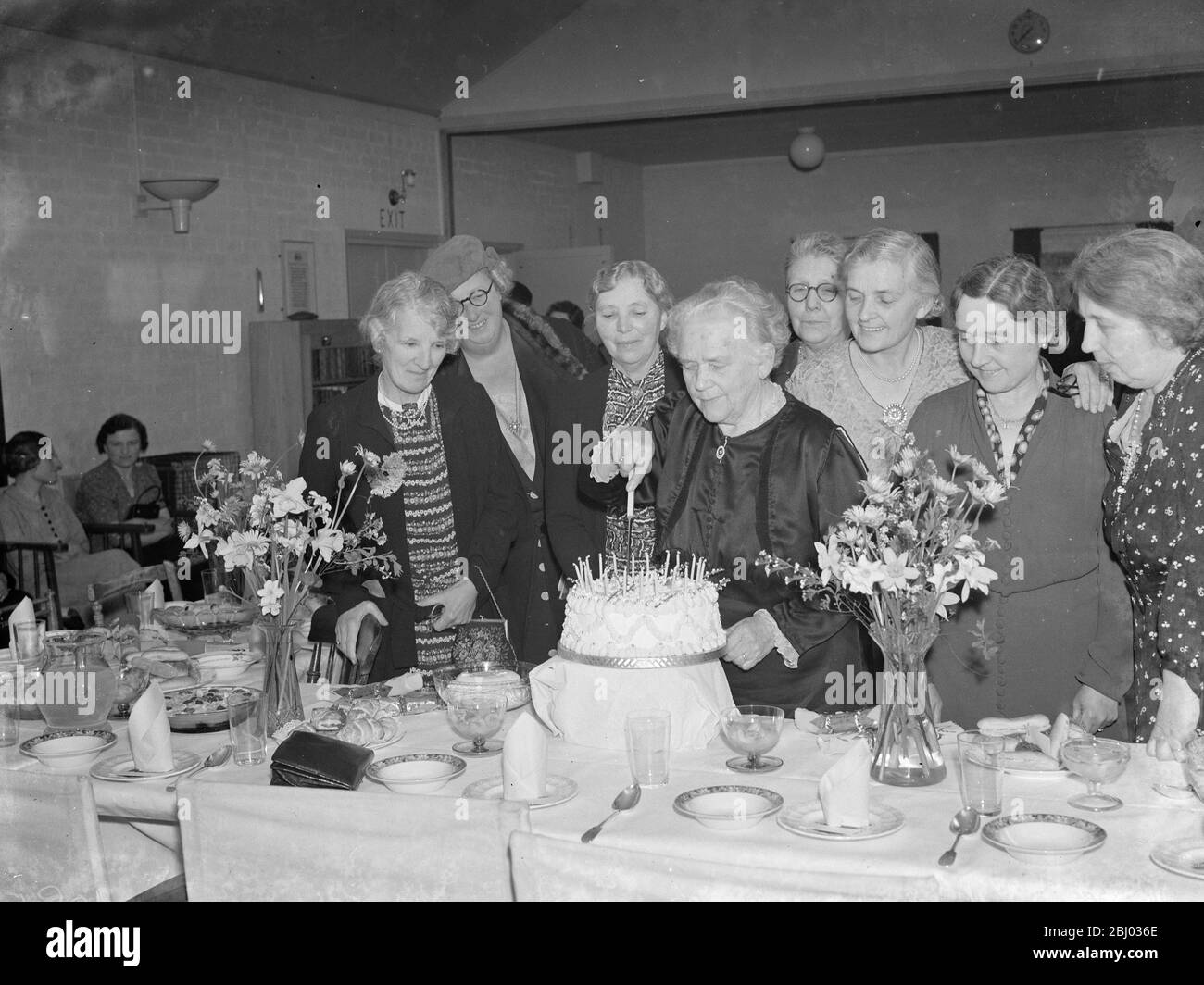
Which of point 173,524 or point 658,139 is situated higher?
point 658,139

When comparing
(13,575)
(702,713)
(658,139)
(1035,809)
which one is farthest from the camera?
(658,139)

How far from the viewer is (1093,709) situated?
266cm

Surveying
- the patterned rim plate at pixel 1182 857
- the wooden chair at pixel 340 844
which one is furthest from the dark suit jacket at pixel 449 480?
the patterned rim plate at pixel 1182 857

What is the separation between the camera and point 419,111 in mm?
10156

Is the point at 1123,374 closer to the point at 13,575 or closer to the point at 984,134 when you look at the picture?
the point at 13,575

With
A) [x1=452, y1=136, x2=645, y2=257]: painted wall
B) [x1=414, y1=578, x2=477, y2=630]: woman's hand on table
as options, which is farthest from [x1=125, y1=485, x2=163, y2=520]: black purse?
[x1=414, y1=578, x2=477, y2=630]: woman's hand on table

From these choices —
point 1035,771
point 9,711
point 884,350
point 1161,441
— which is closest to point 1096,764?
point 1035,771

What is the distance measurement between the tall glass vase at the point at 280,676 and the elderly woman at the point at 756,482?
2.76 feet

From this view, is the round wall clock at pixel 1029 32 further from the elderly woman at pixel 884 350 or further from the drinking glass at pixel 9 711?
the drinking glass at pixel 9 711

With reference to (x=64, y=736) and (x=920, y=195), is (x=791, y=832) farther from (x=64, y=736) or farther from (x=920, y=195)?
(x=920, y=195)

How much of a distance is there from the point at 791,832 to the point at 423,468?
A: 1826 mm
